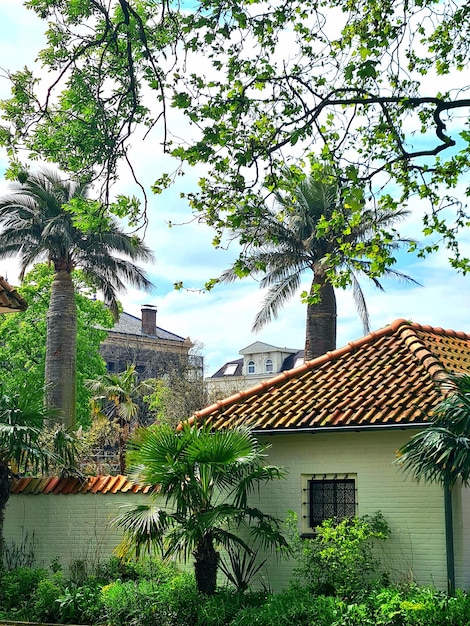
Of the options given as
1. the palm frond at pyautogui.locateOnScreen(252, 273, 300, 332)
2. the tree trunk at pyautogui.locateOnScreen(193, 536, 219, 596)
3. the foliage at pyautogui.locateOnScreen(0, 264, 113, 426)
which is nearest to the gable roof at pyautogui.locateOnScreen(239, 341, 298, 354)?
the foliage at pyautogui.locateOnScreen(0, 264, 113, 426)

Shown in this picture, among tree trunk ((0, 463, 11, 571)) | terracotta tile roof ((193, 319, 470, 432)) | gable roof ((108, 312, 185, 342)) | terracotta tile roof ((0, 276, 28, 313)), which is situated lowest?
tree trunk ((0, 463, 11, 571))

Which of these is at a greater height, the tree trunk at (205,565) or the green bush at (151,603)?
the tree trunk at (205,565)

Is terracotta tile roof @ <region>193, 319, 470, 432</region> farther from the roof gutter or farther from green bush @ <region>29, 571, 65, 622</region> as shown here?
green bush @ <region>29, 571, 65, 622</region>

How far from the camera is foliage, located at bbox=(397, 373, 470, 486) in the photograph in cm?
1326

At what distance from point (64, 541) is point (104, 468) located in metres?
16.5

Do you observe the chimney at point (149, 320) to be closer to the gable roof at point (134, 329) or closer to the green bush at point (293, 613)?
the gable roof at point (134, 329)

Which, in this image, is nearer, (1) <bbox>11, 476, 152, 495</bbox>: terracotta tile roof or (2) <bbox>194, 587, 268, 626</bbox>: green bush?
(2) <bbox>194, 587, 268, 626</bbox>: green bush

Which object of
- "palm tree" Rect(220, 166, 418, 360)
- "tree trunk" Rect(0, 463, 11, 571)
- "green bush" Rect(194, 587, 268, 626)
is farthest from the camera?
"palm tree" Rect(220, 166, 418, 360)

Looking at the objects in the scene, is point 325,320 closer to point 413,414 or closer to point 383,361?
point 383,361

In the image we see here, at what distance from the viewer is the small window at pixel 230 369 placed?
77.3 meters

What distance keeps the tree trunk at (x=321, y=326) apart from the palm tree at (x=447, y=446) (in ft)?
56.3

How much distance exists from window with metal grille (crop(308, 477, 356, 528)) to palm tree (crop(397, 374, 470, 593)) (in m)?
2.05

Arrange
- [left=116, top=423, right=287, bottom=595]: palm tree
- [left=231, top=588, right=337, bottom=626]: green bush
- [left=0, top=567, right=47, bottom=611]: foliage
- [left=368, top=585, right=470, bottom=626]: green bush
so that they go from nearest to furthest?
[left=368, top=585, right=470, bottom=626]: green bush < [left=231, top=588, right=337, bottom=626]: green bush < [left=116, top=423, right=287, bottom=595]: palm tree < [left=0, top=567, right=47, bottom=611]: foliage

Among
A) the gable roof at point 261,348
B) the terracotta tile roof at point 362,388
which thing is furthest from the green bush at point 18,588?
the gable roof at point 261,348
